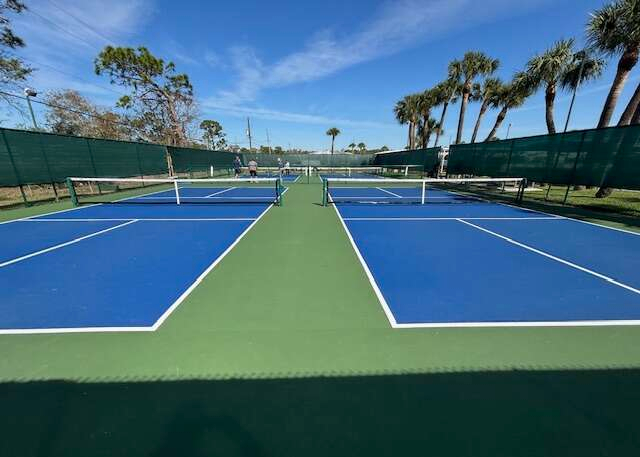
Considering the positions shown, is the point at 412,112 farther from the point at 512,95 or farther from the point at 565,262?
the point at 565,262

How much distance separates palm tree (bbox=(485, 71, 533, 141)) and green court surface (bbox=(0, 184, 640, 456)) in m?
23.2

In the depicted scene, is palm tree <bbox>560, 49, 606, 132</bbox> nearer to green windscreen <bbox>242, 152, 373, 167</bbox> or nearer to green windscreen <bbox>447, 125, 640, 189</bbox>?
green windscreen <bbox>447, 125, 640, 189</bbox>

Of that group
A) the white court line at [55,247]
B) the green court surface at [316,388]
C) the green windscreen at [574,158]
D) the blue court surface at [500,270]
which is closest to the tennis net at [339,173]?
the green windscreen at [574,158]

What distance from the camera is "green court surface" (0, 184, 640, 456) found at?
6.84 ft

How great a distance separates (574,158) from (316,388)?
14477mm

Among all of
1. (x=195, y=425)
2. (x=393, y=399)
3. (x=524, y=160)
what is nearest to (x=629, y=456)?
(x=393, y=399)

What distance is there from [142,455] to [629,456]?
11.2 feet

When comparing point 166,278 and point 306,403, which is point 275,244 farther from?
point 306,403

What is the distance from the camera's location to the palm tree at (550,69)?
1894 cm

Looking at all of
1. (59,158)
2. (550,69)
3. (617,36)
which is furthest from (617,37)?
(59,158)

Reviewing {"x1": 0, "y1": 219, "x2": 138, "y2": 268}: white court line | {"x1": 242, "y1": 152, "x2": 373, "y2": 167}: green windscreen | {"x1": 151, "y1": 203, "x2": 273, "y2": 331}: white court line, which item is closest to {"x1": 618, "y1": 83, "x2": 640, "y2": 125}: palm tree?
{"x1": 151, "y1": 203, "x2": 273, "y2": 331}: white court line

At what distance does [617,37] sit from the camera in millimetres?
13062

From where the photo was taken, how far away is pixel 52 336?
3279mm

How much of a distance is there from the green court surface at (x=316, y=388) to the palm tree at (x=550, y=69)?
22.7m
